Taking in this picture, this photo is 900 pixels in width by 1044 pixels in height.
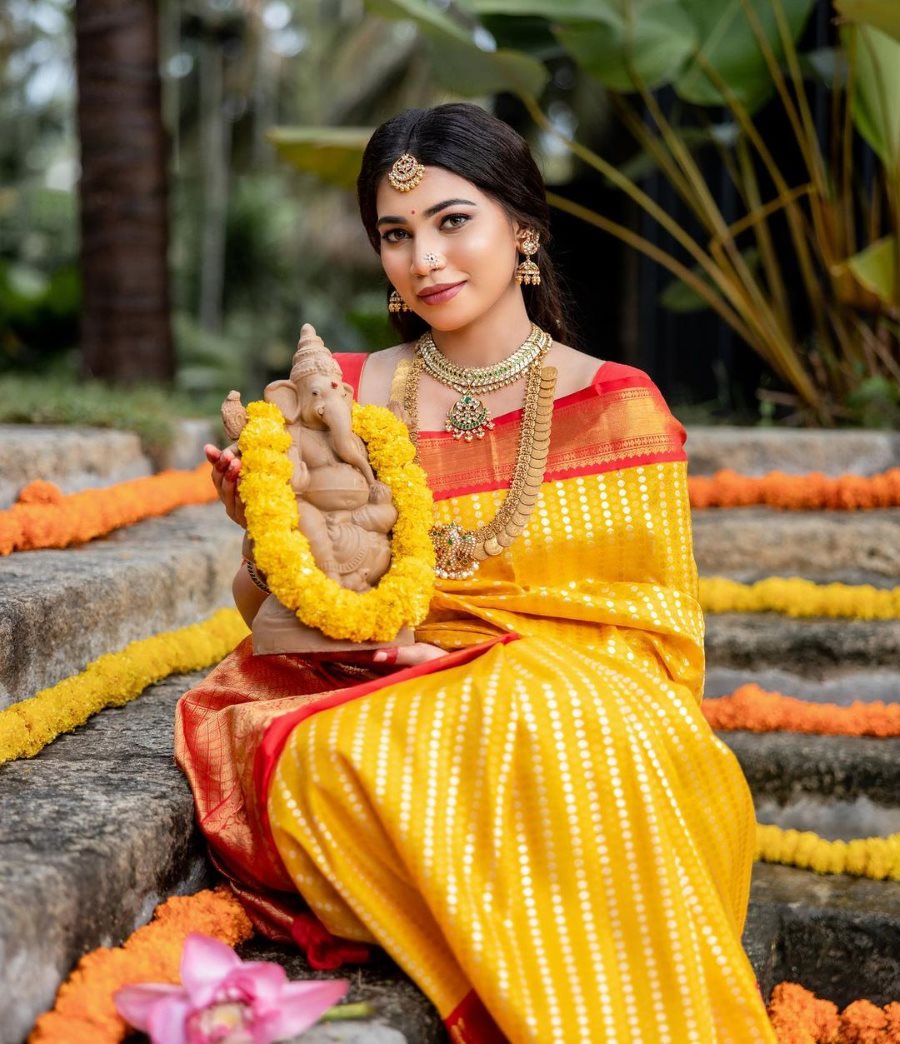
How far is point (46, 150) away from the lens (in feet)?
70.5

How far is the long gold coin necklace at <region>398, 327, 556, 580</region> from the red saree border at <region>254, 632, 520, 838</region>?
256mm

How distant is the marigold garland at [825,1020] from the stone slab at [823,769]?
58cm

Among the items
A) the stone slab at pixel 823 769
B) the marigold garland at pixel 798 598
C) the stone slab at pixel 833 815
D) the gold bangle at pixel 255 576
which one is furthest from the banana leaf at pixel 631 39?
the gold bangle at pixel 255 576

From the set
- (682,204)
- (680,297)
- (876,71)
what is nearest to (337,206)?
(682,204)

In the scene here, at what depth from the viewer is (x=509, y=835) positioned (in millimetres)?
1806

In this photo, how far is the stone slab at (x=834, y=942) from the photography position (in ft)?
8.26

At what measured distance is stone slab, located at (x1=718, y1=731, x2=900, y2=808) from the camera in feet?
9.66

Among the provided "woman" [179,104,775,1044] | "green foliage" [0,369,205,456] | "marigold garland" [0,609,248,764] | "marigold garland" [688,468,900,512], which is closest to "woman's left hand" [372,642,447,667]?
"woman" [179,104,775,1044]

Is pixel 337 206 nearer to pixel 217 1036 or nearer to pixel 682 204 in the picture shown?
pixel 682 204

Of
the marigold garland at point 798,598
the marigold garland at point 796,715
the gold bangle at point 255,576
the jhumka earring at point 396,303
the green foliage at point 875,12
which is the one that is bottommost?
the marigold garland at point 796,715

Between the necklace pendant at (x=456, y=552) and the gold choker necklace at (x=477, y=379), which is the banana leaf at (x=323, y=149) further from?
the necklace pendant at (x=456, y=552)

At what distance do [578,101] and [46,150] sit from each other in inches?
578

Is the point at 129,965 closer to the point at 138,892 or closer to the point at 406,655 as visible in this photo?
the point at 138,892

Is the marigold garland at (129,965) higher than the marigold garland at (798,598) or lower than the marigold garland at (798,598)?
lower
